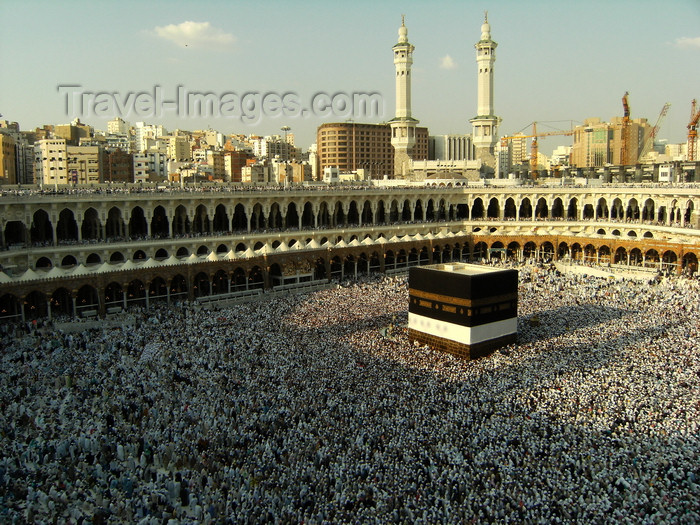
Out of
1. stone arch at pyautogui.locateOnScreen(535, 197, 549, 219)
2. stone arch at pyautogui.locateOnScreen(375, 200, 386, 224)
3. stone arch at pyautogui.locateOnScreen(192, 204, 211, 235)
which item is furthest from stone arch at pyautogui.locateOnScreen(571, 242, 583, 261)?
stone arch at pyautogui.locateOnScreen(192, 204, 211, 235)

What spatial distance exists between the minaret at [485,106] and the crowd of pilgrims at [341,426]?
37.8 metres

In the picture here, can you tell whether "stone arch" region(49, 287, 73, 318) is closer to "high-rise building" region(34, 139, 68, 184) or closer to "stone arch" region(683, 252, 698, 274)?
"stone arch" region(683, 252, 698, 274)

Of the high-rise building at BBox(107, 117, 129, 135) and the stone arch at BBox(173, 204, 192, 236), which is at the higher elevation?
the high-rise building at BBox(107, 117, 129, 135)

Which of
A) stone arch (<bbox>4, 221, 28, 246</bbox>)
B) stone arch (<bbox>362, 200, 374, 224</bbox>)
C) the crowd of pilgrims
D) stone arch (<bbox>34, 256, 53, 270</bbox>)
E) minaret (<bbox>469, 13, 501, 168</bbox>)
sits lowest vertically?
the crowd of pilgrims

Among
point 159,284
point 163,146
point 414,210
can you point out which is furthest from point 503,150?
point 159,284

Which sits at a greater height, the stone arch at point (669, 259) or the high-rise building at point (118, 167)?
the high-rise building at point (118, 167)

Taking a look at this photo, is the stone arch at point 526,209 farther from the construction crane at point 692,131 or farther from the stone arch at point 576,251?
the construction crane at point 692,131

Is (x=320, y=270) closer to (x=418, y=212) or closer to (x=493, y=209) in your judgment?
(x=418, y=212)

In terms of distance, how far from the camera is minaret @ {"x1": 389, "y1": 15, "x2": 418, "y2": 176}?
5747cm

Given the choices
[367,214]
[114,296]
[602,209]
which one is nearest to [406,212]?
[367,214]

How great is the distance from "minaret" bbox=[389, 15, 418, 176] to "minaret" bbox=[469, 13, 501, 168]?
20.6 feet

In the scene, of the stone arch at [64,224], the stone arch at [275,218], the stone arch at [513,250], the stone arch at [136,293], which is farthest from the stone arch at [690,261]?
the stone arch at [64,224]

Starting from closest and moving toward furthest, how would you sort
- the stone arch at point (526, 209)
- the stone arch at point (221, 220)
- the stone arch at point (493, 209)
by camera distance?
the stone arch at point (221, 220) < the stone arch at point (493, 209) < the stone arch at point (526, 209)

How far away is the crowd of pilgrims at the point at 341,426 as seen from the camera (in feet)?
38.0
